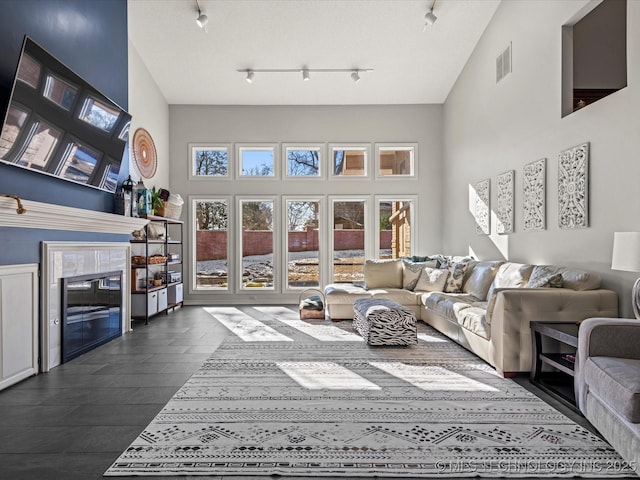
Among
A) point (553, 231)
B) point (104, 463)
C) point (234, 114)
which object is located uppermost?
point (234, 114)

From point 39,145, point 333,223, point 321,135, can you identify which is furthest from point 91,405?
point 321,135

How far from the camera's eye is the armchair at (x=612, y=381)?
1.97 meters

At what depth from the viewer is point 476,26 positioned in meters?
5.95

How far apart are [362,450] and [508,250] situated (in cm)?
392

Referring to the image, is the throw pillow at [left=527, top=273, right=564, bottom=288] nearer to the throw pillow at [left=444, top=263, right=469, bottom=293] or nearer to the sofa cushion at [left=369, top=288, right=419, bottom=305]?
the throw pillow at [left=444, top=263, right=469, bottom=293]

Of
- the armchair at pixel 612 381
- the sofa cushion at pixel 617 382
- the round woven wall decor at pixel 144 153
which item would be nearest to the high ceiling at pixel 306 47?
the round woven wall decor at pixel 144 153

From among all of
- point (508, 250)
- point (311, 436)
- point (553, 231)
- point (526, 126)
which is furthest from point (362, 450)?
point (526, 126)

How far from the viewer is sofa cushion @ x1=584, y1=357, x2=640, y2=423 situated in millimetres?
1918

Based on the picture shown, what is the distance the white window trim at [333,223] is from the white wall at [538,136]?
144 centimetres

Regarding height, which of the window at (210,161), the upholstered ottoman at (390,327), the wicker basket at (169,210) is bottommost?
the upholstered ottoman at (390,327)

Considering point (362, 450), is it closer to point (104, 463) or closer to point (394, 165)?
point (104, 463)

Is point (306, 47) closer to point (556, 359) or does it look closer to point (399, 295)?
point (399, 295)

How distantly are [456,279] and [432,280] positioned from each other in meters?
0.39

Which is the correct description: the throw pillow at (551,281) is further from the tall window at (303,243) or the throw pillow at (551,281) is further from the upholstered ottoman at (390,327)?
the tall window at (303,243)
